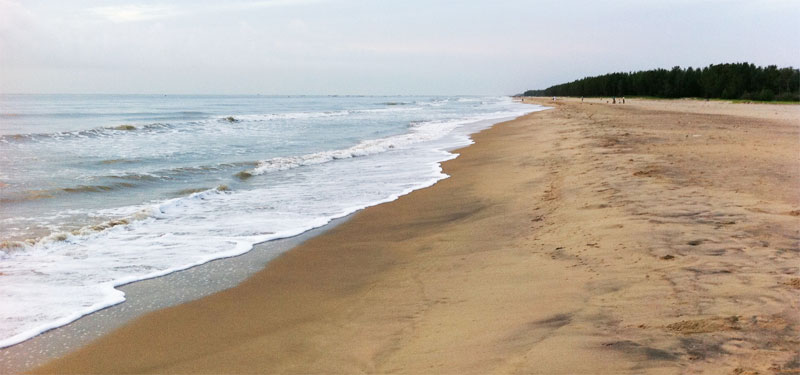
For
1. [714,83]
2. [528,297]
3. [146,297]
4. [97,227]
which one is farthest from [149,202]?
[714,83]

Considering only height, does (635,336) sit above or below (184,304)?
above

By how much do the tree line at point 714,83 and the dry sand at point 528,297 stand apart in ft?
194

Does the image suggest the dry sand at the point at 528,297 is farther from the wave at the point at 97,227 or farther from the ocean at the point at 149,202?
the wave at the point at 97,227

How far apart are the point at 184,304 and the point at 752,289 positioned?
4426mm

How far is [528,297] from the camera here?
4254 millimetres

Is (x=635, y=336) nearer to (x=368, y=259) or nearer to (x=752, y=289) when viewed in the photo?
(x=752, y=289)

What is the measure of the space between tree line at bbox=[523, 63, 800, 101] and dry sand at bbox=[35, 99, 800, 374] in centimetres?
5924

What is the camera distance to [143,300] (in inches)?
197

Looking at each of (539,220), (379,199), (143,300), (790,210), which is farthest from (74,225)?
(790,210)

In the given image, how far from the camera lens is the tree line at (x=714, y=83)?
61.9 meters

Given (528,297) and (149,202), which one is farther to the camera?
(149,202)

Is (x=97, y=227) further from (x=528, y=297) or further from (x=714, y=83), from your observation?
(x=714, y=83)

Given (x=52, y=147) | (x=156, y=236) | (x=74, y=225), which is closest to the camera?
(x=156, y=236)

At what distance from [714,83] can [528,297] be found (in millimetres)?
81725
